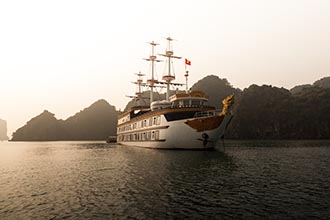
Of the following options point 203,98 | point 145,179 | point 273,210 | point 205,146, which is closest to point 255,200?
point 273,210

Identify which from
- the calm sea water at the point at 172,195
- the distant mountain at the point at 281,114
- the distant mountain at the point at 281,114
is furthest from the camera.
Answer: the distant mountain at the point at 281,114

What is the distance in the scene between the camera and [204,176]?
22.1 metres

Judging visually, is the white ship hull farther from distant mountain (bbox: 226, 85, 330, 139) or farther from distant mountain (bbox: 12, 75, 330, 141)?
distant mountain (bbox: 226, 85, 330, 139)

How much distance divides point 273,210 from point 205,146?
31.0 m

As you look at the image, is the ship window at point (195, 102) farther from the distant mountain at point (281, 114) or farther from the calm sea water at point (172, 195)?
the distant mountain at point (281, 114)

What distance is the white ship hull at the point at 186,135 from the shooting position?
42969 mm

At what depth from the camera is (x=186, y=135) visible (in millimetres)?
44000

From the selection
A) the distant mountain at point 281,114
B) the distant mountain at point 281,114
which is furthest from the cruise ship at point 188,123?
the distant mountain at point 281,114

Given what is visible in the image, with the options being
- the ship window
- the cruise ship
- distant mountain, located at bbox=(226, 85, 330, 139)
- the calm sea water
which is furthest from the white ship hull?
distant mountain, located at bbox=(226, 85, 330, 139)

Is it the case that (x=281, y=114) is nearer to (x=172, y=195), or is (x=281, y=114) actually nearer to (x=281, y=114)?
(x=281, y=114)

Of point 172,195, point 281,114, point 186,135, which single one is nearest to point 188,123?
point 186,135

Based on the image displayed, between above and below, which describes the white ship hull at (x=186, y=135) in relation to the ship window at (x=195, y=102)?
below

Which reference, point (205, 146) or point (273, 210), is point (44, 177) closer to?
point (273, 210)

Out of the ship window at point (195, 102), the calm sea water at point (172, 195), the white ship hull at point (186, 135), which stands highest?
the ship window at point (195, 102)
